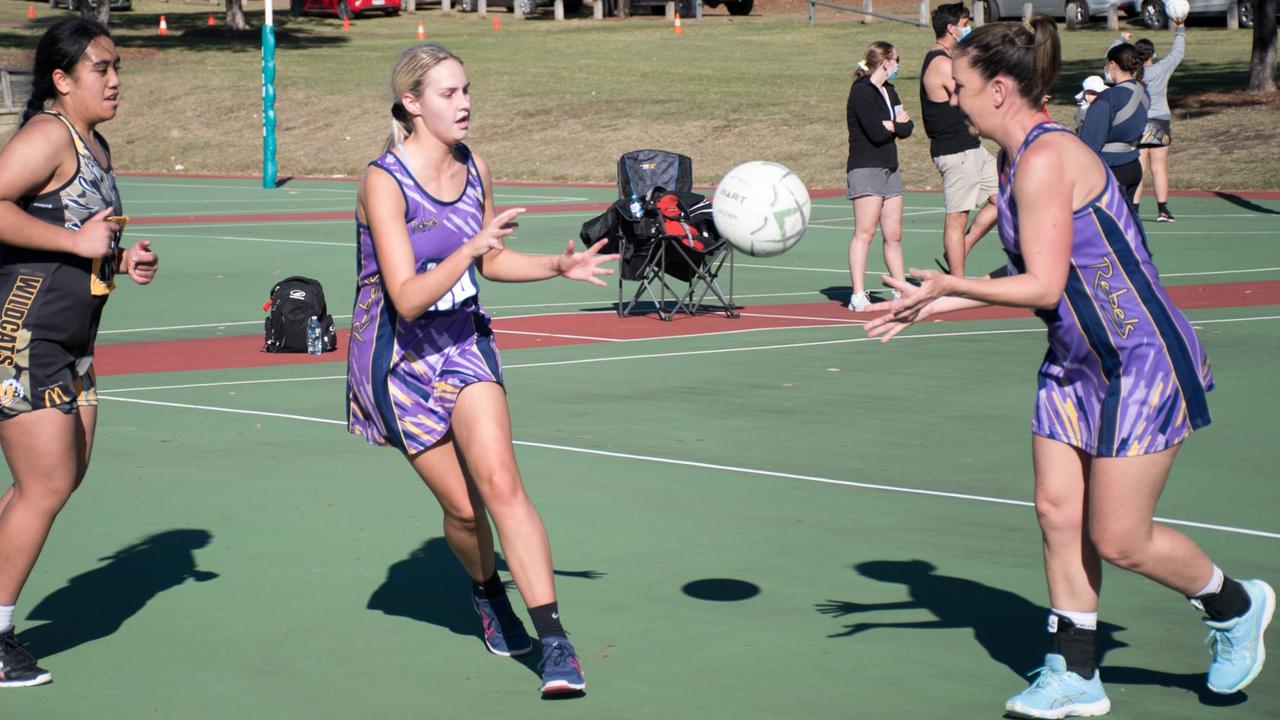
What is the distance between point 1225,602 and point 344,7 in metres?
62.0

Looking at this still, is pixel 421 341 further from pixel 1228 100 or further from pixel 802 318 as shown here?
pixel 1228 100

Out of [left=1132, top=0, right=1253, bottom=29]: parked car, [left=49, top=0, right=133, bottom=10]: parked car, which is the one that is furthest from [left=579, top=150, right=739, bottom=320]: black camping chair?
[left=49, top=0, right=133, bottom=10]: parked car

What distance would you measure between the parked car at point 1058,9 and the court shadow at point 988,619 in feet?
143

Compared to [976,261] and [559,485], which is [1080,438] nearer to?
[559,485]

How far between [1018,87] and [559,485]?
4.05 meters

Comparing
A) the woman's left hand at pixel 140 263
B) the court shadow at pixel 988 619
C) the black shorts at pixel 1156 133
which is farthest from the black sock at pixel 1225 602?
the black shorts at pixel 1156 133

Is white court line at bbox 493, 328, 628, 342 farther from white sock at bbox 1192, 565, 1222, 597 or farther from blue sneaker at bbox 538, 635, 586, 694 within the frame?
white sock at bbox 1192, 565, 1222, 597

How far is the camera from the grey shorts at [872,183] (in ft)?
49.0

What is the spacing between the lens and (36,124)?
5613 millimetres

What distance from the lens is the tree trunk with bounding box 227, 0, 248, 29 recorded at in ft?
189

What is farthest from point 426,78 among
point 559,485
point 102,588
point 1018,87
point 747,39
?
point 747,39

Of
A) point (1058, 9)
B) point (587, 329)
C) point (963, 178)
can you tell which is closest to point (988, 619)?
point (587, 329)

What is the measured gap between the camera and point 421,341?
5480 millimetres

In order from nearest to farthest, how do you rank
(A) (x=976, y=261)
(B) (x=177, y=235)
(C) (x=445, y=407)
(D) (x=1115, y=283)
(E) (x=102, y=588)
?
(D) (x=1115, y=283) → (C) (x=445, y=407) → (E) (x=102, y=588) → (A) (x=976, y=261) → (B) (x=177, y=235)
